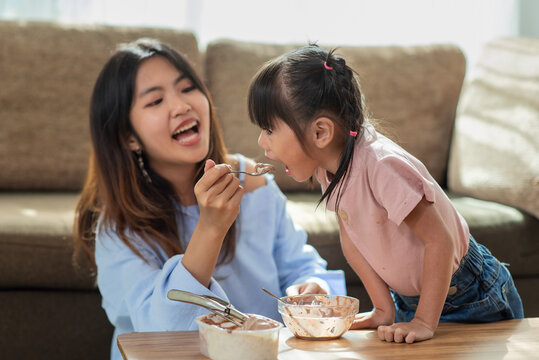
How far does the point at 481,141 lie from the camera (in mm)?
2291

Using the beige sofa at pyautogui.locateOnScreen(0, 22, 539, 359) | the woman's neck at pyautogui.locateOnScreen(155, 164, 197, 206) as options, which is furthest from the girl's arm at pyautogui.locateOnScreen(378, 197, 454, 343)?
the beige sofa at pyautogui.locateOnScreen(0, 22, 539, 359)

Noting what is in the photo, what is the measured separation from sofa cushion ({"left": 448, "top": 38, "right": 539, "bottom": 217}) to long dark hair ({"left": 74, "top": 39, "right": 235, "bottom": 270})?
1030mm

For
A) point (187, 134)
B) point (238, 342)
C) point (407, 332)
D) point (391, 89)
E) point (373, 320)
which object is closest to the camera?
point (238, 342)

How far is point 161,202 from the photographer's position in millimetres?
1487

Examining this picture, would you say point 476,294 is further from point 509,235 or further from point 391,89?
point 391,89

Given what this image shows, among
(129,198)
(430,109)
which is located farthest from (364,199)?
(430,109)

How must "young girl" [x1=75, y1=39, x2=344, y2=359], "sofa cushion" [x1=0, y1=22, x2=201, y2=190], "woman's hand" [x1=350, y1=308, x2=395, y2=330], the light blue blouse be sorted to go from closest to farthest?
"woman's hand" [x1=350, y1=308, x2=395, y2=330] < the light blue blouse < "young girl" [x1=75, y1=39, x2=344, y2=359] < "sofa cushion" [x1=0, y1=22, x2=201, y2=190]

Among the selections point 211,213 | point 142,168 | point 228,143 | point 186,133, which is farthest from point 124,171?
point 228,143

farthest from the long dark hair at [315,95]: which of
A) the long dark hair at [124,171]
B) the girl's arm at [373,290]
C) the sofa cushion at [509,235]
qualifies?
the sofa cushion at [509,235]

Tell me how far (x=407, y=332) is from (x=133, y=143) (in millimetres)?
860

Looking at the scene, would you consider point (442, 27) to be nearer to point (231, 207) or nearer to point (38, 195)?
point (38, 195)

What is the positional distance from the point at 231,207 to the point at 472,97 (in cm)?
164

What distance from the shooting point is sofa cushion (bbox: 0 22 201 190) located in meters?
2.24

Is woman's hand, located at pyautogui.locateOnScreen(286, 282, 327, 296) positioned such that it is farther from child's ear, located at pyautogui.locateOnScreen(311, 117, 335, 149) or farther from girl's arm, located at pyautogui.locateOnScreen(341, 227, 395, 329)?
child's ear, located at pyautogui.locateOnScreen(311, 117, 335, 149)
